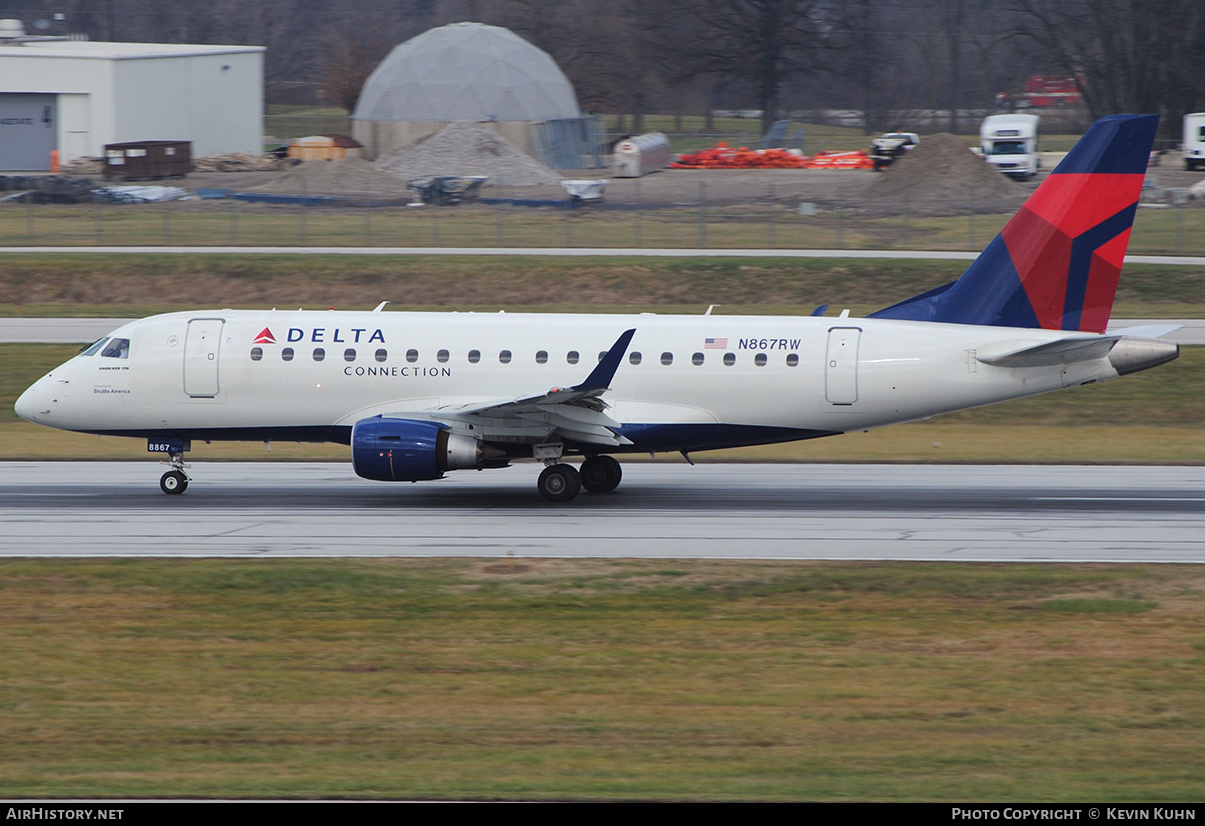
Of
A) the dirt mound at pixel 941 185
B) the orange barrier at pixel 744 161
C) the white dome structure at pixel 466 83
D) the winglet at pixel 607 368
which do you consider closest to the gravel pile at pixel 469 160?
the white dome structure at pixel 466 83

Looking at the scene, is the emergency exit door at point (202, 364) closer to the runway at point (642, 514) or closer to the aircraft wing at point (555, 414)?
the runway at point (642, 514)

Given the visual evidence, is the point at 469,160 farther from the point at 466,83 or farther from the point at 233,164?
the point at 233,164

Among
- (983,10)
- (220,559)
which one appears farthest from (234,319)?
(983,10)

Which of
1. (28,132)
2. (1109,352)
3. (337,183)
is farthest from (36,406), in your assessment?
(28,132)

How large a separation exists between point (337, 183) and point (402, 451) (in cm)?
5632

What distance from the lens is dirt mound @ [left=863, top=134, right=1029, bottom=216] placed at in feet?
230

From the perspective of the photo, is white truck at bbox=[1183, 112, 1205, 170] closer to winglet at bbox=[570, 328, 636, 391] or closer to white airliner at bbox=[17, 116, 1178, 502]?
white airliner at bbox=[17, 116, 1178, 502]

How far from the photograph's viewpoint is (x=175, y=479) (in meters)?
26.6

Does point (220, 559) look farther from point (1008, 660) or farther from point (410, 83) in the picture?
point (410, 83)

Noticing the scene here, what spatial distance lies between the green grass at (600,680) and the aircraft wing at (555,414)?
4486 millimetres

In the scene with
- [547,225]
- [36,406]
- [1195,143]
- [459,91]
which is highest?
[459,91]

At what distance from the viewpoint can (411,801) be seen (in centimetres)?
1204
